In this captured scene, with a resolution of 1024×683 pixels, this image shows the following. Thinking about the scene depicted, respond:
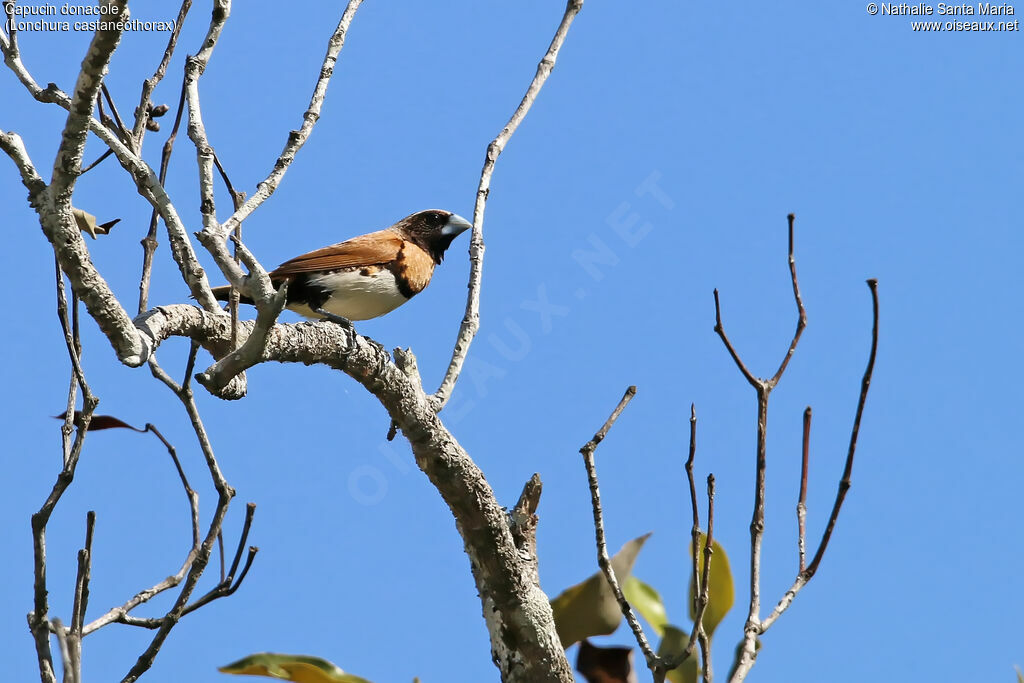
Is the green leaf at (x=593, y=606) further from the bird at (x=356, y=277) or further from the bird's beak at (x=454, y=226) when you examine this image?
the bird's beak at (x=454, y=226)

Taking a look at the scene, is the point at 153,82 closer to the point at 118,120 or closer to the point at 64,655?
the point at 118,120

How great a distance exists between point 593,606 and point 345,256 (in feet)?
7.44

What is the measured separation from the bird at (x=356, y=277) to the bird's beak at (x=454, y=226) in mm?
411

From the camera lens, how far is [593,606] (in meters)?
3.30

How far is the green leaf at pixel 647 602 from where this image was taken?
10.3 feet

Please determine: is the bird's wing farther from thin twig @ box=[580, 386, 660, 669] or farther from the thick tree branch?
thin twig @ box=[580, 386, 660, 669]

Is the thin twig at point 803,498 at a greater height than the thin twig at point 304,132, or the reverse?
the thin twig at point 304,132

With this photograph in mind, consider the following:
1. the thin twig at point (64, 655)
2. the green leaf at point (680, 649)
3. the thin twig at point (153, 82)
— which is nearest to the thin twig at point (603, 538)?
the green leaf at point (680, 649)

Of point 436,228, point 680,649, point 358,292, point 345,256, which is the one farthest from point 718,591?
point 436,228

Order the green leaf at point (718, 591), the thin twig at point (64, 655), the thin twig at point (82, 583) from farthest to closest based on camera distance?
the green leaf at point (718, 591)
the thin twig at point (82, 583)
the thin twig at point (64, 655)

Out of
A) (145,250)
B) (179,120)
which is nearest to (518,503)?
(145,250)

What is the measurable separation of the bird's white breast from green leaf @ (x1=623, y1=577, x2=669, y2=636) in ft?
7.03

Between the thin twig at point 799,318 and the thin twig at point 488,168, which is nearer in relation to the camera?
the thin twig at point 799,318

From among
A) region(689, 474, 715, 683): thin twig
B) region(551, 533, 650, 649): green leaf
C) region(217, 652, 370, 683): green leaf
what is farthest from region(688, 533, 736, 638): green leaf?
region(217, 652, 370, 683): green leaf
